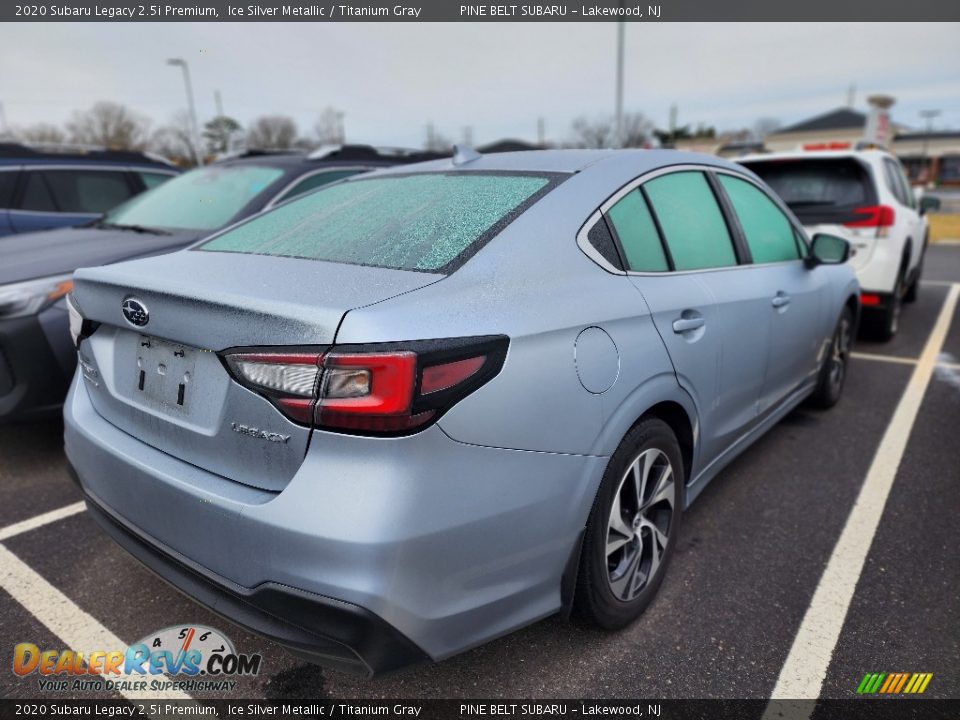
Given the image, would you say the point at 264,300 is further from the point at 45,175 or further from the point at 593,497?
the point at 45,175

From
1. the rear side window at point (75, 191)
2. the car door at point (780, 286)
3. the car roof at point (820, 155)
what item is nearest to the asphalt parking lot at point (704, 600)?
the car door at point (780, 286)

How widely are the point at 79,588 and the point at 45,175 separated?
17.6 feet

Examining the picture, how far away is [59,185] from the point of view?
6387 mm

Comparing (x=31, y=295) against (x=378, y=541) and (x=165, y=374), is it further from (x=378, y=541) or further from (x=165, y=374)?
(x=378, y=541)

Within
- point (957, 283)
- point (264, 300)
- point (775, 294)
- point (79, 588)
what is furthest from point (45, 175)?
point (957, 283)

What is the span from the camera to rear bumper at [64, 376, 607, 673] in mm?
1497

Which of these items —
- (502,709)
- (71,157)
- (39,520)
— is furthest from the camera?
(71,157)

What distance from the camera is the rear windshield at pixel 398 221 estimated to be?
6.49 feet

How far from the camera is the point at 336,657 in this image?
62.1 inches

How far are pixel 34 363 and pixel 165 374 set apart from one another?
179 cm

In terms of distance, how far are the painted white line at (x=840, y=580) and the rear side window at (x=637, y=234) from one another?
134 centimetres

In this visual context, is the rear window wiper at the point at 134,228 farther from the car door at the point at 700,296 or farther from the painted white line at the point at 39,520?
the car door at the point at 700,296

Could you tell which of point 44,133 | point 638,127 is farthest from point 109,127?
point 638,127

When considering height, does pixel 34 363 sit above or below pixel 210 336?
below
